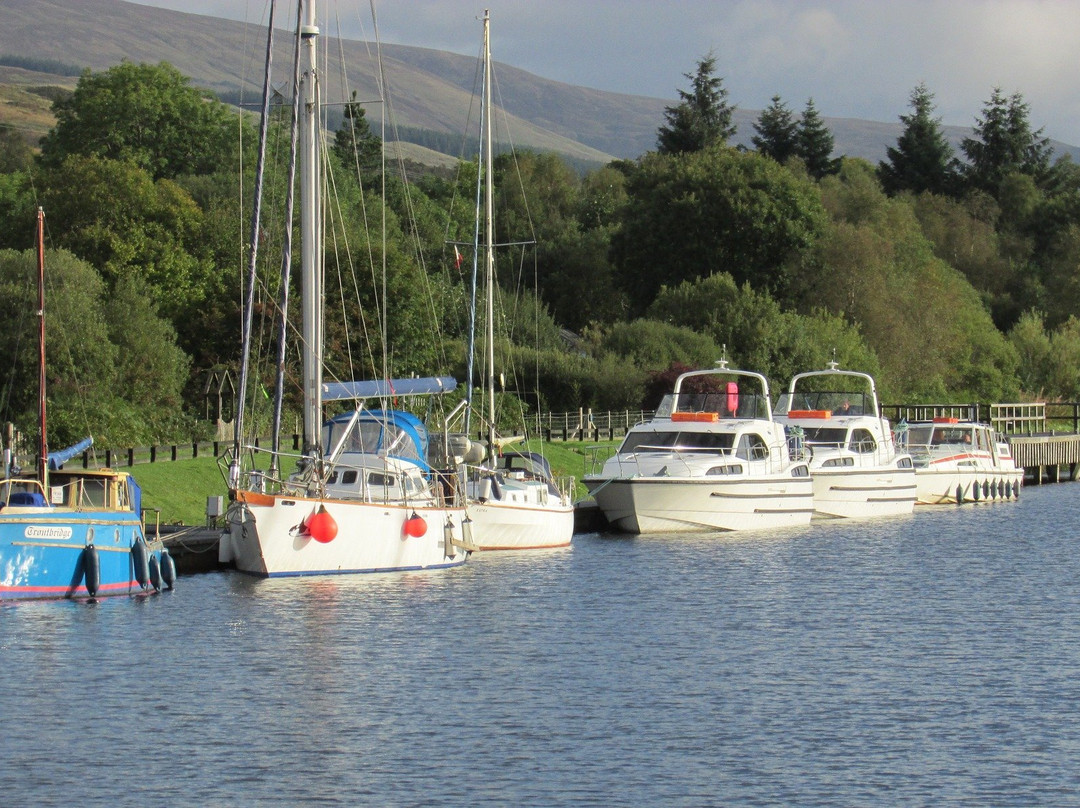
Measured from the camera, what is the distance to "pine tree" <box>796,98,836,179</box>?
14075cm

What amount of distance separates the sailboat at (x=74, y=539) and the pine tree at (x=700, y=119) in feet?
317

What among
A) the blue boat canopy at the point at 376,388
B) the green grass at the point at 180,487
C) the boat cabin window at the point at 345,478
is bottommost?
the green grass at the point at 180,487

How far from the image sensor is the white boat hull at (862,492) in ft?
187

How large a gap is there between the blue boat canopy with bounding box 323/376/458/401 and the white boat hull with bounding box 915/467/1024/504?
25.2m

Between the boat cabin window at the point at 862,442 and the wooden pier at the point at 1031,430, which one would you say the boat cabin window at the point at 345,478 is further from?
the wooden pier at the point at 1031,430

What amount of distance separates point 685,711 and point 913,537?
2861cm

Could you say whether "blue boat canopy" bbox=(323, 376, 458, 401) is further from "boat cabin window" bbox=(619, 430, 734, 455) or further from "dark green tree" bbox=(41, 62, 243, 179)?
"dark green tree" bbox=(41, 62, 243, 179)

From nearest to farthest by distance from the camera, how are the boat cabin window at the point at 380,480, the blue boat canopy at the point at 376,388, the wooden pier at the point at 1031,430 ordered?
the boat cabin window at the point at 380,480 → the blue boat canopy at the point at 376,388 → the wooden pier at the point at 1031,430

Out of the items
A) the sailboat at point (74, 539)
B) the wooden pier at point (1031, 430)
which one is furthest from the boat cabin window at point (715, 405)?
the wooden pier at point (1031, 430)

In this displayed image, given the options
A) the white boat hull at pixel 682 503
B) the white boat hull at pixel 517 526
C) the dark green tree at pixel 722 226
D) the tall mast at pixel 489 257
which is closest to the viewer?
the white boat hull at pixel 517 526

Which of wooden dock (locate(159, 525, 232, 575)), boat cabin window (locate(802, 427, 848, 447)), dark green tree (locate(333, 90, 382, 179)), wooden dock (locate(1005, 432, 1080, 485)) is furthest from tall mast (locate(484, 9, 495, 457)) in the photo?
dark green tree (locate(333, 90, 382, 179))

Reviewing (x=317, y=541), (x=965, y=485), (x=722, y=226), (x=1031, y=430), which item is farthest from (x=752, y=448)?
(x=722, y=226)

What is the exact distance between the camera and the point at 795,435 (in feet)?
179

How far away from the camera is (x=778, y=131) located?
5591 inches
